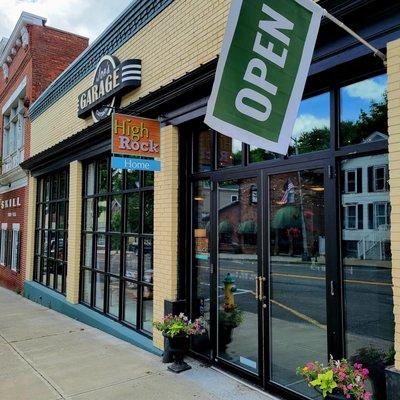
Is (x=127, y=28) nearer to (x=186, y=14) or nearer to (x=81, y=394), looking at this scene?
(x=186, y=14)

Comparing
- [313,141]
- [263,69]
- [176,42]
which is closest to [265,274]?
[313,141]

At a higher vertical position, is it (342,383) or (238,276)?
(238,276)

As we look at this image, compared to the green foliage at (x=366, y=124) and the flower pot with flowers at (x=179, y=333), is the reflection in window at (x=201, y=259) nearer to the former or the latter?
the flower pot with flowers at (x=179, y=333)

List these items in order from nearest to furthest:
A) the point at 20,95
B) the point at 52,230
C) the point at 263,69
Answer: the point at 263,69 → the point at 52,230 → the point at 20,95

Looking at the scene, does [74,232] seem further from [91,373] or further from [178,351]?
[178,351]

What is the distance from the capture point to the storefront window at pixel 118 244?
23.5 feet

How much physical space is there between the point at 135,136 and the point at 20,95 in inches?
423

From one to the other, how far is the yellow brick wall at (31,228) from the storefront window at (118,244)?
4.04 m

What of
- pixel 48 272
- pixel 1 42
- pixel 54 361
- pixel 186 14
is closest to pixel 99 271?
pixel 54 361

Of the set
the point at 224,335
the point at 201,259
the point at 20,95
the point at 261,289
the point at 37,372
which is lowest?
the point at 37,372

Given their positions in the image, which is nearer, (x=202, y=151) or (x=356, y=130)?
(x=356, y=130)

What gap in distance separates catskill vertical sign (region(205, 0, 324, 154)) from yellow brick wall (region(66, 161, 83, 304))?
7162 millimetres

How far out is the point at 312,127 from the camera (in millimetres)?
4578

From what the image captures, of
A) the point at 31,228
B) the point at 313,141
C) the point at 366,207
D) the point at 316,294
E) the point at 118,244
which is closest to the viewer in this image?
the point at 366,207
